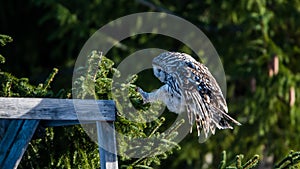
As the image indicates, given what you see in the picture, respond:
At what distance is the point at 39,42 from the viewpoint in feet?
34.1

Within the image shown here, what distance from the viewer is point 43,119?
3717 millimetres

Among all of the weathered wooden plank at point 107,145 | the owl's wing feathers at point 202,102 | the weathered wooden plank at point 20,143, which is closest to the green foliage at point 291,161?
the owl's wing feathers at point 202,102

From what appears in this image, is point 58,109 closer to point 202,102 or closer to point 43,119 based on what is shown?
point 43,119

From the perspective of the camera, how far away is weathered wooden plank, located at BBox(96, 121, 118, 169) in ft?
12.3

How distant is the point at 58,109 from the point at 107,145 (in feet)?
0.91

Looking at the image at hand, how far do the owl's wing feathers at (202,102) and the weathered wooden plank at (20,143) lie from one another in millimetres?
916

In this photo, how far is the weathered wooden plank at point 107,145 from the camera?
3.74 metres

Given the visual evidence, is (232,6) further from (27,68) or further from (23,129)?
(23,129)

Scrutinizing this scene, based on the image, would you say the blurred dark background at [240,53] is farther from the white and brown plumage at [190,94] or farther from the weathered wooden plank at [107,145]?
the weathered wooden plank at [107,145]

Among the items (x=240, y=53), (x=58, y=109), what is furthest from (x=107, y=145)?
(x=240, y=53)

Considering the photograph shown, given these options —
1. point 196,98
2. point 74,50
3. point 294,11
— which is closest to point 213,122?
point 196,98

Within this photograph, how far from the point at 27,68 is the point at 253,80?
3.01m

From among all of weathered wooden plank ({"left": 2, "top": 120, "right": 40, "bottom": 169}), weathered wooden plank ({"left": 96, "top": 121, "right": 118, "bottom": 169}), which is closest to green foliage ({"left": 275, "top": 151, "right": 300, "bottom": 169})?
weathered wooden plank ({"left": 96, "top": 121, "right": 118, "bottom": 169})

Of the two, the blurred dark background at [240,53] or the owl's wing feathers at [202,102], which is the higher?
the blurred dark background at [240,53]
